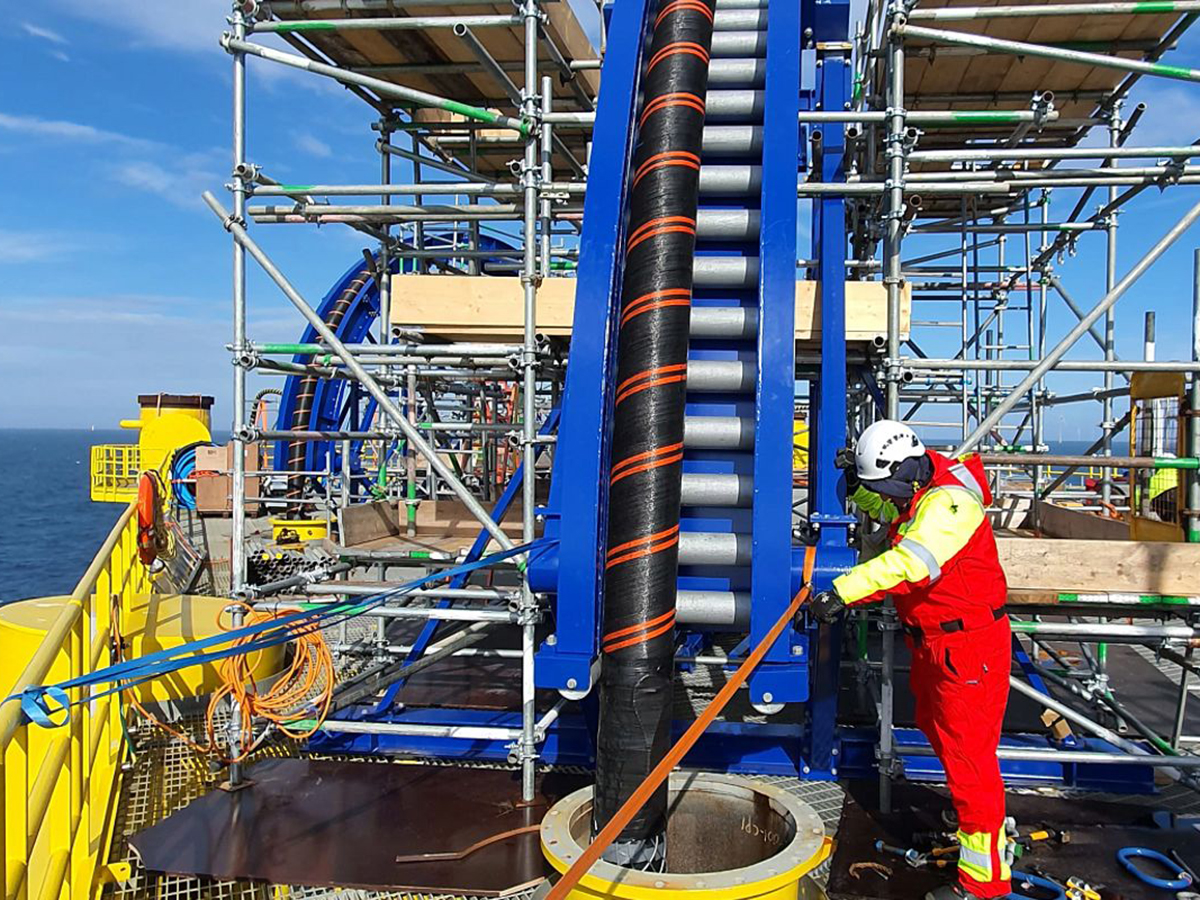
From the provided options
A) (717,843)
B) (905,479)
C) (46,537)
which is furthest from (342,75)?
(46,537)

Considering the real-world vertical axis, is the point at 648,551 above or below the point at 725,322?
below

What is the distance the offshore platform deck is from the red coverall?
1.30 ft

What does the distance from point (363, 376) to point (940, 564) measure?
10.9 ft

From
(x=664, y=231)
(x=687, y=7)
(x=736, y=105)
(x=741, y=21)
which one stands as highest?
(x=741, y=21)

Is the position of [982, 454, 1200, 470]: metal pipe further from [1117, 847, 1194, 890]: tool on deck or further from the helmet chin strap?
[1117, 847, 1194, 890]: tool on deck

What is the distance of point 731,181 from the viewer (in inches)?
200

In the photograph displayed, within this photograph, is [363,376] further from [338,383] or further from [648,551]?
[338,383]

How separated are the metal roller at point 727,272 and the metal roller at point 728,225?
147 mm

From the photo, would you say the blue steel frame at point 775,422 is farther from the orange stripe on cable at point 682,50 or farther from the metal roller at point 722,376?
the orange stripe on cable at point 682,50

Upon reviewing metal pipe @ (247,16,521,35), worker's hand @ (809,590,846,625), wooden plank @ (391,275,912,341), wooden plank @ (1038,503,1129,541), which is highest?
metal pipe @ (247,16,521,35)

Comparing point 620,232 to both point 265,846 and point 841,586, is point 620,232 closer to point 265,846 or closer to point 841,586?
point 841,586

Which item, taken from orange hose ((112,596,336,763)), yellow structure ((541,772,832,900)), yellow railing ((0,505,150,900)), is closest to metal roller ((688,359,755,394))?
yellow structure ((541,772,832,900))

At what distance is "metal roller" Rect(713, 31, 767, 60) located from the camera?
18.1 ft

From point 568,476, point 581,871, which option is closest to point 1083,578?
point 568,476
